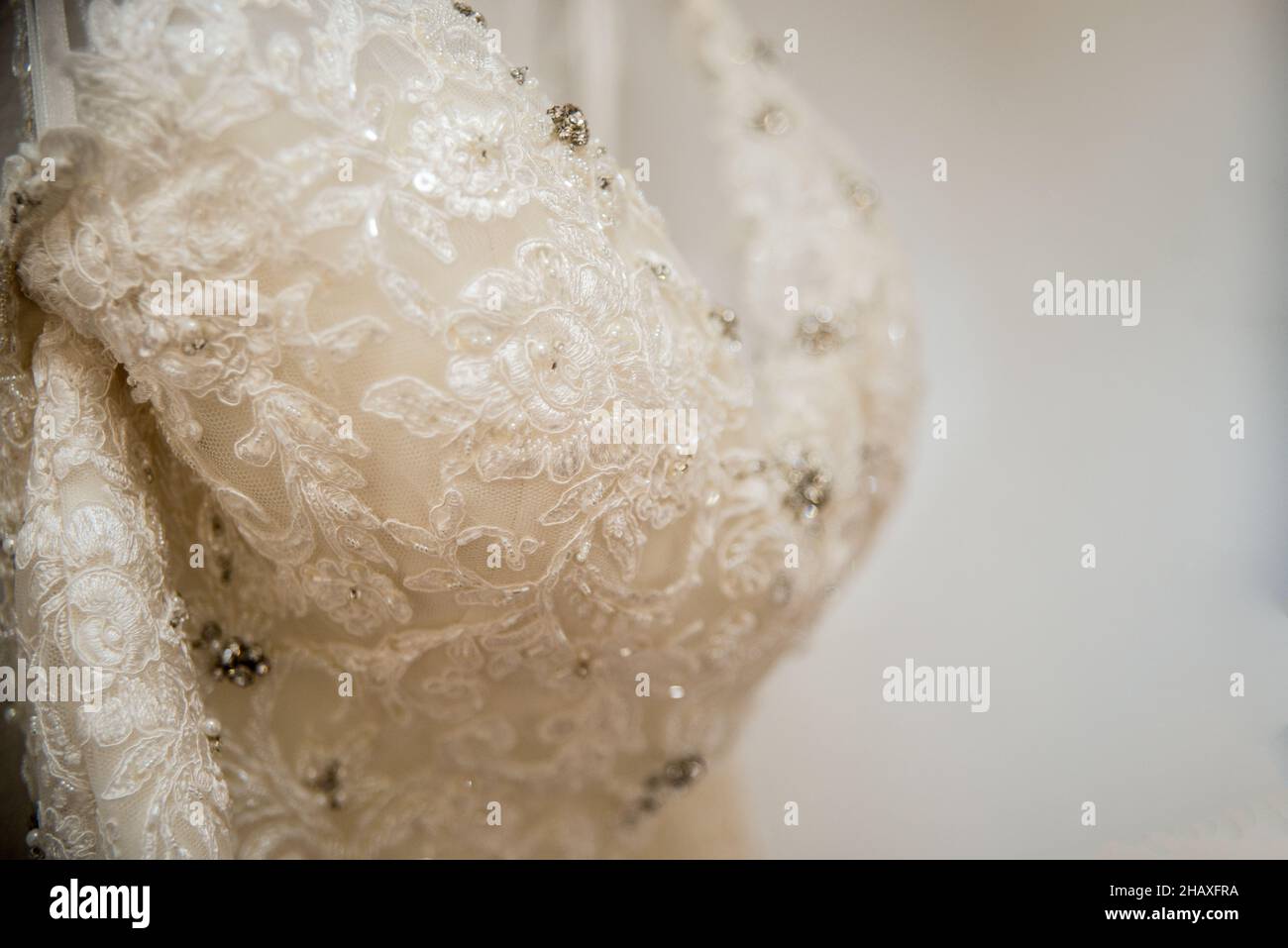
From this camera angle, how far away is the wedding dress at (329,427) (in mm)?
420

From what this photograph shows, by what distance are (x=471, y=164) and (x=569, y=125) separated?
0.37ft

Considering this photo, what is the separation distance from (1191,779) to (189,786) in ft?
3.84

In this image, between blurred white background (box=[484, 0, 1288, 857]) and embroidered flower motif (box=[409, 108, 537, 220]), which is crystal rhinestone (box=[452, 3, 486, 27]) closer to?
embroidered flower motif (box=[409, 108, 537, 220])

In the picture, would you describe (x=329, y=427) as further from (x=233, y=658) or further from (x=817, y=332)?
(x=817, y=332)

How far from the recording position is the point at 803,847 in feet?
4.17

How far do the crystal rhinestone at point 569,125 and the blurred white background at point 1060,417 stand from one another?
364mm

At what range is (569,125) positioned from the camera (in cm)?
54

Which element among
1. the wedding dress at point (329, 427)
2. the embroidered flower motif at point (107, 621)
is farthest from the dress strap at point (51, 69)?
the embroidered flower motif at point (107, 621)

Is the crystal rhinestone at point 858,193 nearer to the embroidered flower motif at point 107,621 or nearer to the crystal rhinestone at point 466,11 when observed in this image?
the crystal rhinestone at point 466,11

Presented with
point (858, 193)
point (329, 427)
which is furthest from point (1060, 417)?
point (329, 427)

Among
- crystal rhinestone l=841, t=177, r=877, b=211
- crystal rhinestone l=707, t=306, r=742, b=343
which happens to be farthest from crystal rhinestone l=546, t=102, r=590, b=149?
crystal rhinestone l=841, t=177, r=877, b=211

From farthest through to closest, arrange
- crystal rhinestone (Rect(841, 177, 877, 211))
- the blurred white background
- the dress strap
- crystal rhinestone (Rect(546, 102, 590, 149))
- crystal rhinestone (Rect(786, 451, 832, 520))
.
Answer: the blurred white background → crystal rhinestone (Rect(841, 177, 877, 211)) → crystal rhinestone (Rect(786, 451, 832, 520)) → crystal rhinestone (Rect(546, 102, 590, 149)) → the dress strap

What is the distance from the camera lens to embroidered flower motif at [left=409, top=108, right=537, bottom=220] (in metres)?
0.44
